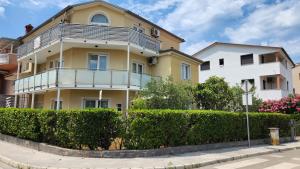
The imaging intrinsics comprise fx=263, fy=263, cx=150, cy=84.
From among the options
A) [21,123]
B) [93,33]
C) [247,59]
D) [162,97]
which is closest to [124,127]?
[162,97]

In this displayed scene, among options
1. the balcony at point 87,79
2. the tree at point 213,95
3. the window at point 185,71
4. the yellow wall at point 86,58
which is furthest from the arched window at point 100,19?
the tree at point 213,95

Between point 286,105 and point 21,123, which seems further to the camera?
point 286,105

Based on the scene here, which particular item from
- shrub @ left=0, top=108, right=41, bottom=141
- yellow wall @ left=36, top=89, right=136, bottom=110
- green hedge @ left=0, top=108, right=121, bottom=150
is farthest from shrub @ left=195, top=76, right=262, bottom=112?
shrub @ left=0, top=108, right=41, bottom=141

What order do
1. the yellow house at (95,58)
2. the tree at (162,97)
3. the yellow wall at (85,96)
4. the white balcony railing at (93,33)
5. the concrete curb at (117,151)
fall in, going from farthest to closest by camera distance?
the yellow wall at (85,96) < the white balcony railing at (93,33) < the yellow house at (95,58) < the tree at (162,97) < the concrete curb at (117,151)

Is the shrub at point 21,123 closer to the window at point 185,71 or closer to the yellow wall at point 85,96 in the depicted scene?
the yellow wall at point 85,96

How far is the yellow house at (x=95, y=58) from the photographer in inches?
744

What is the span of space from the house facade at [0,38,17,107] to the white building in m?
25.7

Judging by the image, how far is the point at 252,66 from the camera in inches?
1391

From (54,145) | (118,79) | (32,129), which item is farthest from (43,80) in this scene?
(54,145)

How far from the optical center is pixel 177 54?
23422 mm

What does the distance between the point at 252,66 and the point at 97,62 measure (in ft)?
75.7

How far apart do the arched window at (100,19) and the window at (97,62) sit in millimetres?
2719

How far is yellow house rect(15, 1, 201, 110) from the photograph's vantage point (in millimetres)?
18906

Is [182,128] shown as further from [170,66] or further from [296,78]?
[296,78]
